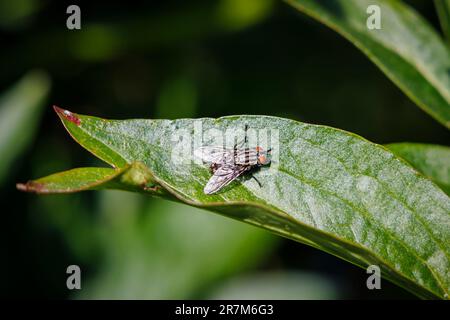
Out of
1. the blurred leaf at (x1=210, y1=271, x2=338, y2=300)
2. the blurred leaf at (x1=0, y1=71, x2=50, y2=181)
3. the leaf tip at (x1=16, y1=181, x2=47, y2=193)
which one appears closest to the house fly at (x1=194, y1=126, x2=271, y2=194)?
the leaf tip at (x1=16, y1=181, x2=47, y2=193)

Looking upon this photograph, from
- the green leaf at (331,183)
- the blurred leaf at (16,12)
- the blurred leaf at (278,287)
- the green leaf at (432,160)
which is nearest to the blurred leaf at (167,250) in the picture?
the blurred leaf at (278,287)

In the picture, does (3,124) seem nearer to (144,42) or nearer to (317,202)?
(144,42)

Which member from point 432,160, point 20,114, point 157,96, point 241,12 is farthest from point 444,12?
point 20,114

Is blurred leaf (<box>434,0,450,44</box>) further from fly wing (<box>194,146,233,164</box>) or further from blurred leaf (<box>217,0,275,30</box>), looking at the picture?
blurred leaf (<box>217,0,275,30</box>)

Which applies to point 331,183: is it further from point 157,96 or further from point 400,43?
point 157,96

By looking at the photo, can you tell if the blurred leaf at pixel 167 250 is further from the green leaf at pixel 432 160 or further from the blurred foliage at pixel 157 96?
the green leaf at pixel 432 160

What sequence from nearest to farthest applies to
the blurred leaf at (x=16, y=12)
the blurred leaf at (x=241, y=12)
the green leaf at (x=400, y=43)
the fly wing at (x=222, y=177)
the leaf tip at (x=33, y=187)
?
the leaf tip at (x=33, y=187) < the fly wing at (x=222, y=177) < the green leaf at (x=400, y=43) < the blurred leaf at (x=16, y=12) < the blurred leaf at (x=241, y=12)

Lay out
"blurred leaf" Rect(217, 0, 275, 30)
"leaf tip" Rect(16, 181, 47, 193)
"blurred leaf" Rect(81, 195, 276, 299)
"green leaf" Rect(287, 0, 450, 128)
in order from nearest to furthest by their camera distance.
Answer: "leaf tip" Rect(16, 181, 47, 193) < "green leaf" Rect(287, 0, 450, 128) < "blurred leaf" Rect(81, 195, 276, 299) < "blurred leaf" Rect(217, 0, 275, 30)
